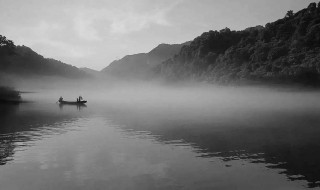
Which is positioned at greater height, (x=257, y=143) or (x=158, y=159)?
(x=257, y=143)

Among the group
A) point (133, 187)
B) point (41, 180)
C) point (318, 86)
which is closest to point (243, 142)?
point (133, 187)

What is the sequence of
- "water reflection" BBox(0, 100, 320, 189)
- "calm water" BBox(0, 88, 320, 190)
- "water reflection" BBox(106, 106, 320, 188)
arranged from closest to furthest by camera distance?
"calm water" BBox(0, 88, 320, 190), "water reflection" BBox(0, 100, 320, 189), "water reflection" BBox(106, 106, 320, 188)

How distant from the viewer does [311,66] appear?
549 feet

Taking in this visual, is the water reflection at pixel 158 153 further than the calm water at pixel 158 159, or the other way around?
the water reflection at pixel 158 153

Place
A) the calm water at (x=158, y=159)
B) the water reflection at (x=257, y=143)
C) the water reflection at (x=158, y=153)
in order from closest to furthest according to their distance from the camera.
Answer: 1. the calm water at (x=158, y=159)
2. the water reflection at (x=158, y=153)
3. the water reflection at (x=257, y=143)

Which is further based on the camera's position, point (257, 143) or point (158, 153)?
point (257, 143)

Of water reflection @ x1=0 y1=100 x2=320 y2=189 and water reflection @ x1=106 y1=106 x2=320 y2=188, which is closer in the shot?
water reflection @ x1=0 y1=100 x2=320 y2=189

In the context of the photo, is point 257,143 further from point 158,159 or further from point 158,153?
point 158,159

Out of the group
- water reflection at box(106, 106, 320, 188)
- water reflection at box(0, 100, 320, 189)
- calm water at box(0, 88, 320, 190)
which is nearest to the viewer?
calm water at box(0, 88, 320, 190)

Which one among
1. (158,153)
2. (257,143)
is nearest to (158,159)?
(158,153)

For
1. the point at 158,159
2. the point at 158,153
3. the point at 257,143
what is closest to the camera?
the point at 158,159

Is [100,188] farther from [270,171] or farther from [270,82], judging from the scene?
[270,82]

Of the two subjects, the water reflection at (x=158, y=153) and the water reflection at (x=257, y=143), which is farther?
the water reflection at (x=257, y=143)

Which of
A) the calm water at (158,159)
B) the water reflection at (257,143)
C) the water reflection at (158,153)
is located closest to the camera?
the calm water at (158,159)
